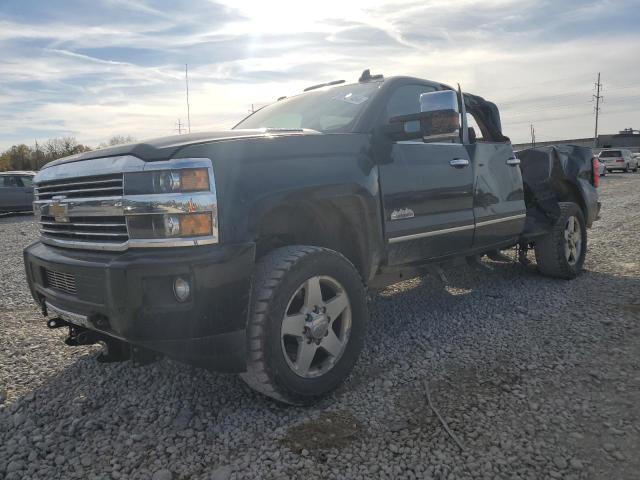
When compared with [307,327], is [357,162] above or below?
above

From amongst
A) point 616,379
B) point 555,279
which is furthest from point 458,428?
point 555,279

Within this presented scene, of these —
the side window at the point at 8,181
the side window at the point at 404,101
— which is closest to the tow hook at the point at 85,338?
the side window at the point at 404,101

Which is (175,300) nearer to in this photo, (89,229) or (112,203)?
(112,203)

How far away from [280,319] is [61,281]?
47.1 inches

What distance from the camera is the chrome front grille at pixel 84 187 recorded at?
249cm

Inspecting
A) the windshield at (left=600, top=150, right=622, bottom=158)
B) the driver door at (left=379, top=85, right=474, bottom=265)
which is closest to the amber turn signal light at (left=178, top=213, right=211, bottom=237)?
the driver door at (left=379, top=85, right=474, bottom=265)

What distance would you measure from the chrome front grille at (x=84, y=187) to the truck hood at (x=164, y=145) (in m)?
0.12

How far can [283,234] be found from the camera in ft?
10.1

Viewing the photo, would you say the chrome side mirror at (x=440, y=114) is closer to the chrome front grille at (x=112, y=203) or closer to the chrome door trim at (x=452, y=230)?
the chrome door trim at (x=452, y=230)

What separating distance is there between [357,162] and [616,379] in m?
2.00

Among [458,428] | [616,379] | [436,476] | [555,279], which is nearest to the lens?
[436,476]

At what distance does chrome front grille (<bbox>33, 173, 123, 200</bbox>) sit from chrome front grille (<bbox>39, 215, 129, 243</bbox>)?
125mm

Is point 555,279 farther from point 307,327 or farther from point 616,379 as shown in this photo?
point 307,327

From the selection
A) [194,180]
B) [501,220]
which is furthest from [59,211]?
[501,220]
